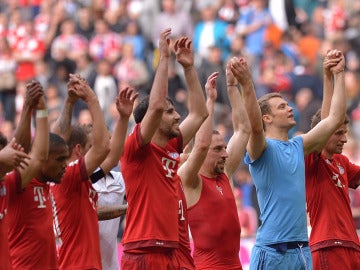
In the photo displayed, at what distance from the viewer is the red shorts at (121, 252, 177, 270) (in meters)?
11.4

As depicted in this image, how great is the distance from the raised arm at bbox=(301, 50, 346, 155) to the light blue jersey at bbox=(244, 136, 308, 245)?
33cm

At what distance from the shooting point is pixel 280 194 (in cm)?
1204

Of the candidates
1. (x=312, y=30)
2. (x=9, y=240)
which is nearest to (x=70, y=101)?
(x=9, y=240)

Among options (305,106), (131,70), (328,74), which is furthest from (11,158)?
(131,70)

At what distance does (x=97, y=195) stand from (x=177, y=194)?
825 mm

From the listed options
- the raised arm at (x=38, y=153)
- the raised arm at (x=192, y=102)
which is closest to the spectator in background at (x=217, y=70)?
the raised arm at (x=192, y=102)

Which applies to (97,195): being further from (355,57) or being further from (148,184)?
(355,57)

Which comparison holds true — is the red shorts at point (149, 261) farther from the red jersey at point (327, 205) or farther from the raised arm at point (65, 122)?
the red jersey at point (327, 205)

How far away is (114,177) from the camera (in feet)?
43.2

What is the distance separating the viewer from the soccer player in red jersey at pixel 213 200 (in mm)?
12352

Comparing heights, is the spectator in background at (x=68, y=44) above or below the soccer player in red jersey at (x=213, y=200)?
above

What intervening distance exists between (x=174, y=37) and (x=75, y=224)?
13.2 meters

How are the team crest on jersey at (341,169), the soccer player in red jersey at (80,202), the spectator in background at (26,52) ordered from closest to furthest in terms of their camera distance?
the soccer player in red jersey at (80,202), the team crest on jersey at (341,169), the spectator in background at (26,52)

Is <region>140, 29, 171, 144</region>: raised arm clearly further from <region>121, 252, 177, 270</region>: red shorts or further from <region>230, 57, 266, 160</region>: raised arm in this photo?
<region>121, 252, 177, 270</region>: red shorts
